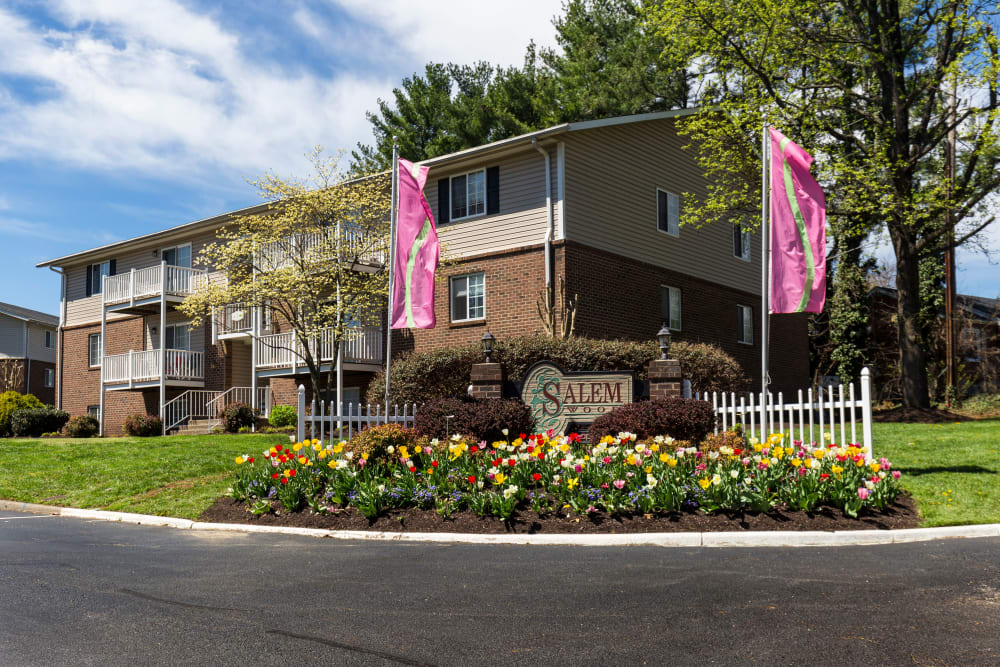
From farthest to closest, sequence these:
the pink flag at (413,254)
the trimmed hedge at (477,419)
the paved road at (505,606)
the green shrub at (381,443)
Answer: the pink flag at (413,254) < the trimmed hedge at (477,419) < the green shrub at (381,443) < the paved road at (505,606)

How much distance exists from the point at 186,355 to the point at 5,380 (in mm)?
21239

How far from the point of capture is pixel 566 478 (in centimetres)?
1047

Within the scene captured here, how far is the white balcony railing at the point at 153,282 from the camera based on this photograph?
101ft

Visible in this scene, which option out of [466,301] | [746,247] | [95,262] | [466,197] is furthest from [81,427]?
[746,247]

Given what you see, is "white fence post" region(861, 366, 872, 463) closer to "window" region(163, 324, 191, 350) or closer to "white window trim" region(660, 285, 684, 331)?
"white window trim" region(660, 285, 684, 331)

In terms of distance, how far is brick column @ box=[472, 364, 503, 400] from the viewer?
15.1 metres

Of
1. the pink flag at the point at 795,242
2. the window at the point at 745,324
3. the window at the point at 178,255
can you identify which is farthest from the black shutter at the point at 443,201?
the pink flag at the point at 795,242

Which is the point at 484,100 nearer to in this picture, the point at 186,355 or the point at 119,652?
the point at 186,355

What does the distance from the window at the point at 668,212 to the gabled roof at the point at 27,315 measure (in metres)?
39.9

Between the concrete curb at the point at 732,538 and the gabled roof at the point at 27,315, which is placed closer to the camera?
the concrete curb at the point at 732,538

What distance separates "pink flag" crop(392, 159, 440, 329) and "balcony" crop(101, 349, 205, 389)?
17305mm

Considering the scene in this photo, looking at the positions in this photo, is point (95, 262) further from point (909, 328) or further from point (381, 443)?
point (909, 328)

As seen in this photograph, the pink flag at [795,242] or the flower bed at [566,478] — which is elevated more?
the pink flag at [795,242]

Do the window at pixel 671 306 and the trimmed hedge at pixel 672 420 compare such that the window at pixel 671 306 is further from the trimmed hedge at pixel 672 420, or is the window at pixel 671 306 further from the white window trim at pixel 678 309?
the trimmed hedge at pixel 672 420
